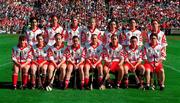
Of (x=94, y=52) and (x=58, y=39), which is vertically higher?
(x=58, y=39)

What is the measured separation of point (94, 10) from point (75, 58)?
3214 cm

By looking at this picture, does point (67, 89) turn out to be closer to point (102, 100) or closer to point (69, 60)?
point (69, 60)

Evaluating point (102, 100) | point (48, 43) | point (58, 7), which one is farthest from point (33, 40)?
point (58, 7)

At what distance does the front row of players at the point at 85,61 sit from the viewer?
38.2ft

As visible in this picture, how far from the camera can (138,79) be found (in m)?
12.0

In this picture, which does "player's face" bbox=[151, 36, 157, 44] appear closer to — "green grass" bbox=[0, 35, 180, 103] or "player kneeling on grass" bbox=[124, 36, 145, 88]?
"player kneeling on grass" bbox=[124, 36, 145, 88]

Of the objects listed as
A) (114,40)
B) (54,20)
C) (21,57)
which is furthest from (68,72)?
(54,20)

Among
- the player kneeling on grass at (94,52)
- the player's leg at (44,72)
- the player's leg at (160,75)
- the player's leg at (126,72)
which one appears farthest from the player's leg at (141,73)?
the player's leg at (44,72)

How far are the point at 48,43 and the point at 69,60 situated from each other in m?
1.44

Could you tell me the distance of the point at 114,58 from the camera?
12.1 meters

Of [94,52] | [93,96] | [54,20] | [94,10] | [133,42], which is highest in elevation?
[94,10]

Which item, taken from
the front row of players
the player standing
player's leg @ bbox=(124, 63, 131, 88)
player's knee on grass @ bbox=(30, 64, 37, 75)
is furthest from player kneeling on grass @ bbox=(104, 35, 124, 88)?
the player standing

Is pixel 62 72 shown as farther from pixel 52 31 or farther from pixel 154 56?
pixel 154 56

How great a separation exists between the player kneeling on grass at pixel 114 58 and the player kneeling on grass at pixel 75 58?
0.64 m
